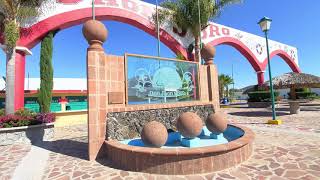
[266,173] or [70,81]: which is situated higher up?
[70,81]

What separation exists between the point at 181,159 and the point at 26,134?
7834 millimetres

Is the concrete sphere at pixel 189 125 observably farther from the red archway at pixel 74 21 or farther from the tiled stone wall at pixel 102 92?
the red archway at pixel 74 21

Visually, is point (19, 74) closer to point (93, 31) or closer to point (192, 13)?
point (93, 31)

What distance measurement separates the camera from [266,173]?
4.99 meters

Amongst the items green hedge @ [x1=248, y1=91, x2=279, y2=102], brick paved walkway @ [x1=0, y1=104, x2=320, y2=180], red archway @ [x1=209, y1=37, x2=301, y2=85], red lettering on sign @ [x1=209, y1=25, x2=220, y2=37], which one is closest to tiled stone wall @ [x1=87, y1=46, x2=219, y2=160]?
brick paved walkway @ [x1=0, y1=104, x2=320, y2=180]

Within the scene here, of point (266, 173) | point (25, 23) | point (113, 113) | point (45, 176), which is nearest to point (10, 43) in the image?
point (25, 23)

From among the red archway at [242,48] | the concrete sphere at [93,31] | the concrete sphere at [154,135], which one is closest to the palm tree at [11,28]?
the concrete sphere at [93,31]

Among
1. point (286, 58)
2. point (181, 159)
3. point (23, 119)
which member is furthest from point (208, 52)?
point (286, 58)

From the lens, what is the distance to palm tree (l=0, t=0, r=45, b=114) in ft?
38.3

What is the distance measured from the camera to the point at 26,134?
9641 mm

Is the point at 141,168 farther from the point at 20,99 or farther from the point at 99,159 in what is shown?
the point at 20,99

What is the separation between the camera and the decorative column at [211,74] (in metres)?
10.5

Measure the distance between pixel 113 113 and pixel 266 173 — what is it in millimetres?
4582

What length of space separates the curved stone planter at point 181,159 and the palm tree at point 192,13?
14.7 metres
